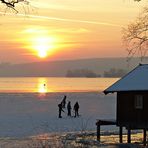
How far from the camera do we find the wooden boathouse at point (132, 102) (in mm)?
28531

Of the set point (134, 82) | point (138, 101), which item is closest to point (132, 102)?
point (138, 101)

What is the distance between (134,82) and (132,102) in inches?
47.9

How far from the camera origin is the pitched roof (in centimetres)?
2888

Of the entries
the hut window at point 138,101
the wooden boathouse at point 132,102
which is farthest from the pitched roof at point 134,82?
the hut window at point 138,101

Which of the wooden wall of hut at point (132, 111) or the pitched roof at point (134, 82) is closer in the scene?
the wooden wall of hut at point (132, 111)

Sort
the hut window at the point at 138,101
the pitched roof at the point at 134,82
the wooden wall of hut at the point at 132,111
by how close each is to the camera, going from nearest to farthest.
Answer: the wooden wall of hut at the point at 132,111 → the hut window at the point at 138,101 → the pitched roof at the point at 134,82

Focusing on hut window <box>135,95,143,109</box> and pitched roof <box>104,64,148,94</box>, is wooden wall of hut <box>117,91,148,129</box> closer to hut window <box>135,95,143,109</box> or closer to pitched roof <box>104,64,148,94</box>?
hut window <box>135,95,143,109</box>

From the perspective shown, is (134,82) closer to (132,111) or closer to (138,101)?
(138,101)

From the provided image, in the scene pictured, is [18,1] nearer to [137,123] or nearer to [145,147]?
[145,147]

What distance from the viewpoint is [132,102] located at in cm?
2908

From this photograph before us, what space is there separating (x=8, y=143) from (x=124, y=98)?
281 inches

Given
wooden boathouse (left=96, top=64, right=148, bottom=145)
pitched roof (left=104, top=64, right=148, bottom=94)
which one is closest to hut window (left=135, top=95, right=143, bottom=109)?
wooden boathouse (left=96, top=64, right=148, bottom=145)

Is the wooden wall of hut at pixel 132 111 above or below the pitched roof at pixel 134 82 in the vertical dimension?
below

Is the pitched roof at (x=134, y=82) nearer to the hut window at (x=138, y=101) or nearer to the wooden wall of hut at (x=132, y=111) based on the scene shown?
the wooden wall of hut at (x=132, y=111)
